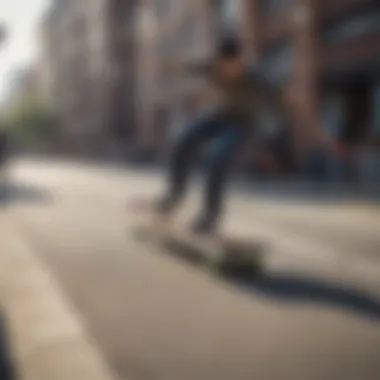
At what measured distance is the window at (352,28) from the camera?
15.4m

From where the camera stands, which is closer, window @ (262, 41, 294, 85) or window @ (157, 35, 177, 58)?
window @ (157, 35, 177, 58)

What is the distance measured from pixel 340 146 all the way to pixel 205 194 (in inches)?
49.6

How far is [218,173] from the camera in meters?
4.62

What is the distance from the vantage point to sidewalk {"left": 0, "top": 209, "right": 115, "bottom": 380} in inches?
95.0

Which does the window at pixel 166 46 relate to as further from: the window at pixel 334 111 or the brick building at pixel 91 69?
the window at pixel 334 111

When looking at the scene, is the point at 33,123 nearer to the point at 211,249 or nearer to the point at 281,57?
the point at 211,249

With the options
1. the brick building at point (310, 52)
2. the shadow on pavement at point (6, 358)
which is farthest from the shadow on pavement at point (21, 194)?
the shadow on pavement at point (6, 358)

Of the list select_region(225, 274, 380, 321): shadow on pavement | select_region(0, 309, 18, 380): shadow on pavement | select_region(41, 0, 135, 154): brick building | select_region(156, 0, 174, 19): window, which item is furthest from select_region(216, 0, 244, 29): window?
select_region(0, 309, 18, 380): shadow on pavement

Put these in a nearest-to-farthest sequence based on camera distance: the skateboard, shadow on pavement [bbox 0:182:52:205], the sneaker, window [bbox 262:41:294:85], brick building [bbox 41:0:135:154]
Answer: the skateboard < the sneaker < brick building [bbox 41:0:135:154] < shadow on pavement [bbox 0:182:52:205] < window [bbox 262:41:294:85]

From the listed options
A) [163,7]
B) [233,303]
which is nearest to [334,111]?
[163,7]

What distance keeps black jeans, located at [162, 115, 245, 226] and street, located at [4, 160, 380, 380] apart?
541 mm

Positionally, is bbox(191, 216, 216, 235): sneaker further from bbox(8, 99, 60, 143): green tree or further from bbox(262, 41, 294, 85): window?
bbox(262, 41, 294, 85): window

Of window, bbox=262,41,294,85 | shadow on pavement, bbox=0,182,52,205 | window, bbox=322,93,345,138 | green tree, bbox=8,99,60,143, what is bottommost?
shadow on pavement, bbox=0,182,52,205

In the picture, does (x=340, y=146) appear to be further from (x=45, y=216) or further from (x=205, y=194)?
(x=45, y=216)
